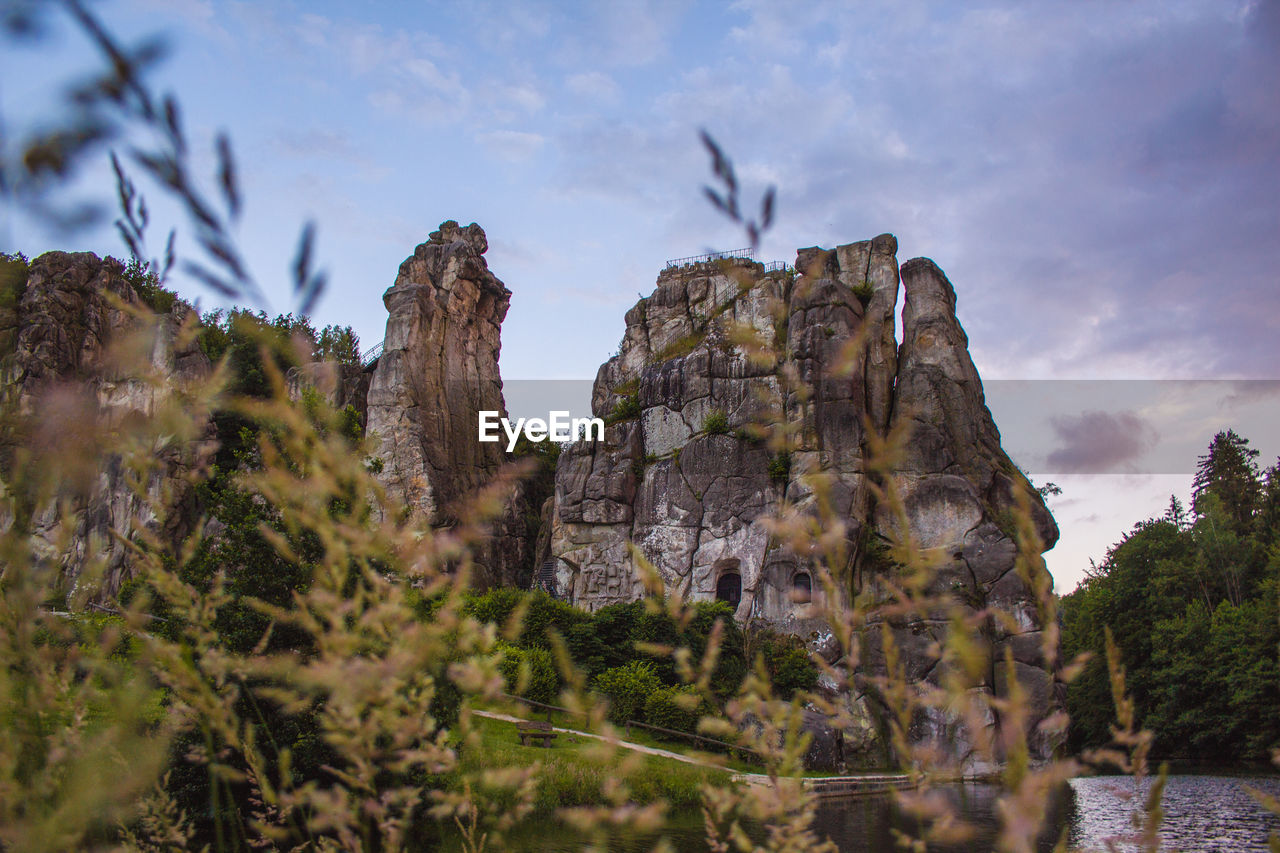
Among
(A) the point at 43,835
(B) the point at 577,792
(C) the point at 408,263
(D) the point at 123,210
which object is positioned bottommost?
(B) the point at 577,792

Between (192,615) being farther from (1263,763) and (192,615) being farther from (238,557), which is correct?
(1263,763)

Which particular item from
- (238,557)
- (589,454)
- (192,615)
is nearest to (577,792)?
(238,557)

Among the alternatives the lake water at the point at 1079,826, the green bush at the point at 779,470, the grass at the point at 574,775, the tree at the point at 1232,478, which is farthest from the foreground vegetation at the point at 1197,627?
the grass at the point at 574,775

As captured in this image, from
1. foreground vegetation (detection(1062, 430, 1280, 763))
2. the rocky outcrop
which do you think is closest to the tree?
foreground vegetation (detection(1062, 430, 1280, 763))

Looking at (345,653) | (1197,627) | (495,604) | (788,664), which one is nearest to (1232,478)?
(1197,627)

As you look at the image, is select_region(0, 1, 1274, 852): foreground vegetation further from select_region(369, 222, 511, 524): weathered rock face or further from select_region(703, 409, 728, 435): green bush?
select_region(369, 222, 511, 524): weathered rock face

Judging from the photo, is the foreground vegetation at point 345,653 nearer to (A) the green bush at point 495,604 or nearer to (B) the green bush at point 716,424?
(A) the green bush at point 495,604

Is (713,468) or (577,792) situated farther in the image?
(713,468)
